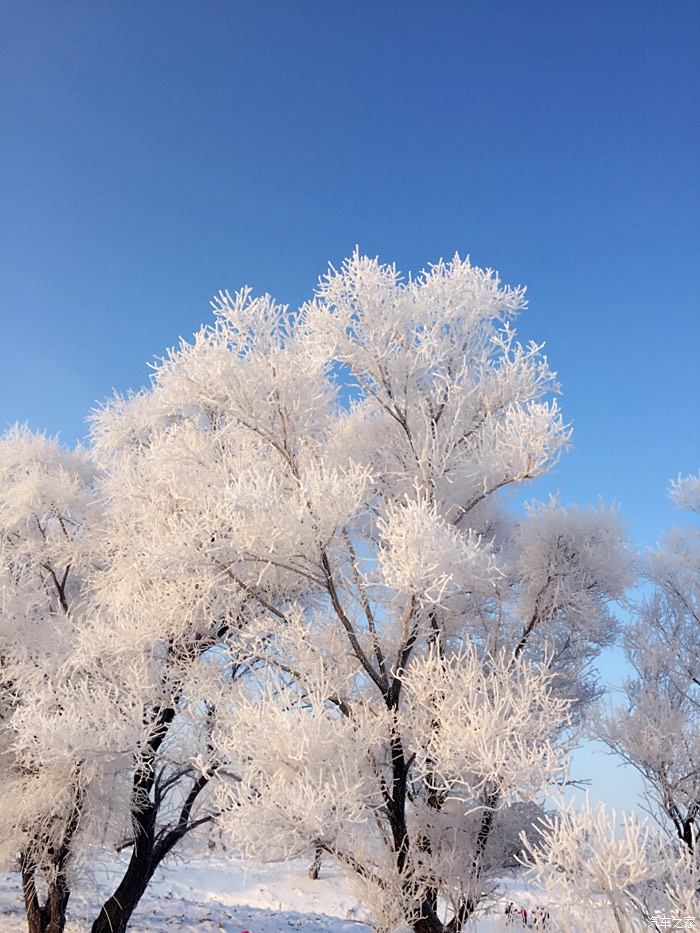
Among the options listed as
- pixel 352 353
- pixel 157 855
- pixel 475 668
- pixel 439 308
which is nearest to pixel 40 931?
pixel 157 855

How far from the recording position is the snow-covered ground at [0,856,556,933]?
11.7 m

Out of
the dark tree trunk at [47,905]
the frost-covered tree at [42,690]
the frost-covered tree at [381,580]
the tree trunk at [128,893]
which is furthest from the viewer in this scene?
the tree trunk at [128,893]

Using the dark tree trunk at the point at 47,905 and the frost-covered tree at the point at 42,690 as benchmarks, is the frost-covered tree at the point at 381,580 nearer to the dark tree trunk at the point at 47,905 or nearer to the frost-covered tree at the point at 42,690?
the frost-covered tree at the point at 42,690

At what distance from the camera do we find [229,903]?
1753cm

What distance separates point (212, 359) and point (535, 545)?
4657mm

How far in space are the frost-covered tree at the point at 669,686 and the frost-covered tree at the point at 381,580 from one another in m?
1.49

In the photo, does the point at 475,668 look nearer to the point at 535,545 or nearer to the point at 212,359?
the point at 535,545

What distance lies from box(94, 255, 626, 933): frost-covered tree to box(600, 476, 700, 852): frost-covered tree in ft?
4.90

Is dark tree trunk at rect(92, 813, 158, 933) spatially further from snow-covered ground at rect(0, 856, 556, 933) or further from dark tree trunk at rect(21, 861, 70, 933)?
dark tree trunk at rect(21, 861, 70, 933)

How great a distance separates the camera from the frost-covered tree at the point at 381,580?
243 inches

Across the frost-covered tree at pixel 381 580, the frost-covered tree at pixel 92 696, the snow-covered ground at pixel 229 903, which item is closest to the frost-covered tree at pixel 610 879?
the frost-covered tree at pixel 381 580

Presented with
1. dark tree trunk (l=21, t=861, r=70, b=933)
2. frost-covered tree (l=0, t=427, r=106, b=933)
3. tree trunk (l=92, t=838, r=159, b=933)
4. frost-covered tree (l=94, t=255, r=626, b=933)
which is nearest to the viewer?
frost-covered tree (l=94, t=255, r=626, b=933)

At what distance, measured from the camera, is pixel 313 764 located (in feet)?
20.4

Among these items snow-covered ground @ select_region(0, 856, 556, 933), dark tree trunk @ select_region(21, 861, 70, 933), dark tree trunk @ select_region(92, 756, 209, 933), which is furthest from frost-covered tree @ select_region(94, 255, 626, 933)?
dark tree trunk @ select_region(21, 861, 70, 933)
